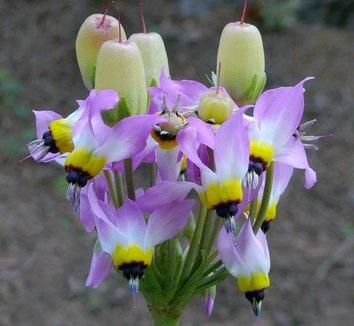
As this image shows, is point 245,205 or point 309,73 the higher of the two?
point 245,205

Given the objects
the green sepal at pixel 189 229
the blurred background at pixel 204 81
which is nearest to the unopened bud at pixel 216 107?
the green sepal at pixel 189 229

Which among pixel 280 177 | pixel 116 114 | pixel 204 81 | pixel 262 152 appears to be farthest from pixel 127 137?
pixel 204 81

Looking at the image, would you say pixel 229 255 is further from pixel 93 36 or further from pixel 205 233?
pixel 93 36

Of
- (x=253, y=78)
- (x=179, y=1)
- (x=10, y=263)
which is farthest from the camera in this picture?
(x=179, y=1)

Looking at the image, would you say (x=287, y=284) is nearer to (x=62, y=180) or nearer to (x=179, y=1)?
(x=62, y=180)

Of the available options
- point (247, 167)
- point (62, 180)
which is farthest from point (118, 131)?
point (62, 180)

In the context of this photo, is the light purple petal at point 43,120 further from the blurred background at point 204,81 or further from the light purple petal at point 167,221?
the blurred background at point 204,81
